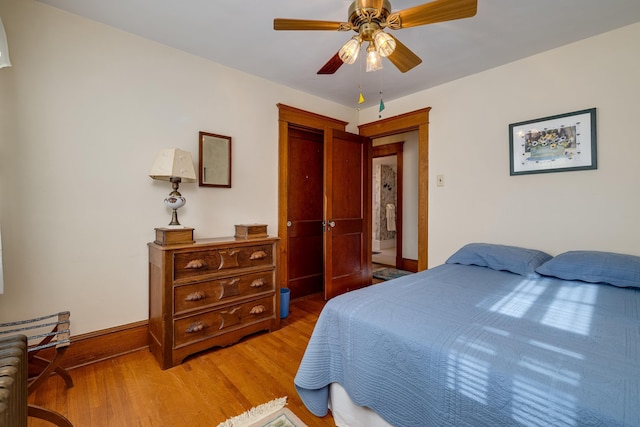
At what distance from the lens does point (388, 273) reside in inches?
186

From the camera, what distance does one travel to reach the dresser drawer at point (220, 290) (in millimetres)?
2031

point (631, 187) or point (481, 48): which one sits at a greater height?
point (481, 48)

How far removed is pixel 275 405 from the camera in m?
1.57

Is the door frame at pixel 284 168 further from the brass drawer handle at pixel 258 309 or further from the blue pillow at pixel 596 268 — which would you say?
the blue pillow at pixel 596 268

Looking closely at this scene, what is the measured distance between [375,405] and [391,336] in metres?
0.32

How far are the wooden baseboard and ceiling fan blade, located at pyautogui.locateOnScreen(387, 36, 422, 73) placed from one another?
9.02 feet

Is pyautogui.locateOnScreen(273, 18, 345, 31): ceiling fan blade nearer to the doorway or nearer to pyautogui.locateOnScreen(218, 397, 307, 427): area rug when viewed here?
pyautogui.locateOnScreen(218, 397, 307, 427): area rug

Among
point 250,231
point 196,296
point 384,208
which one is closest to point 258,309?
point 196,296

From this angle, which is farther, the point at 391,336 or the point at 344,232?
the point at 344,232

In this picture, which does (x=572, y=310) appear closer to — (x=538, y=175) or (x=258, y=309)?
(x=538, y=175)

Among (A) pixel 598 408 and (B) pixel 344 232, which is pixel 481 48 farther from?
(A) pixel 598 408

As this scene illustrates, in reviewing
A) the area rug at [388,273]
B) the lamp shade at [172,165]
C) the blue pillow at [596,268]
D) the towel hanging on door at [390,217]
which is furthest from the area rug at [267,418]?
the towel hanging on door at [390,217]

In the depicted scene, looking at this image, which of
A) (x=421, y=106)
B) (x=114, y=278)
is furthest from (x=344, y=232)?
(x=114, y=278)

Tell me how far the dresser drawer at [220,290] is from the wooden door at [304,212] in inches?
35.2
